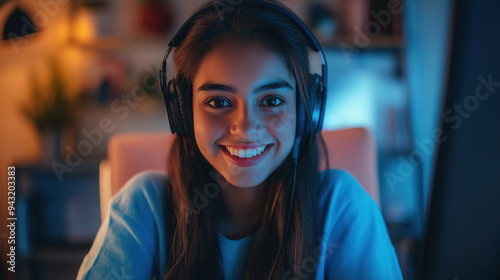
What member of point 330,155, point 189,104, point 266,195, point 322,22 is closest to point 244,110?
point 189,104

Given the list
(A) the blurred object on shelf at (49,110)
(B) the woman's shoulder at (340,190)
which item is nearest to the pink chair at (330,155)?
(B) the woman's shoulder at (340,190)

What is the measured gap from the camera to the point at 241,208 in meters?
0.71

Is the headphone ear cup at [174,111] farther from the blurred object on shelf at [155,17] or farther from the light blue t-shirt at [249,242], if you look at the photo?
the blurred object on shelf at [155,17]

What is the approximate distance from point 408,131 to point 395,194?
35cm

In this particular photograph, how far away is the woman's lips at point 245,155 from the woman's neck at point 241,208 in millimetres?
142

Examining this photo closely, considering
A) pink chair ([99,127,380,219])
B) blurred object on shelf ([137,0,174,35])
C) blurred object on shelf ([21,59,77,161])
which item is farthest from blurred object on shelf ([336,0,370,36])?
blurred object on shelf ([21,59,77,161])

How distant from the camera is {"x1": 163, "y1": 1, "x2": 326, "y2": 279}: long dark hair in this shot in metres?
0.57

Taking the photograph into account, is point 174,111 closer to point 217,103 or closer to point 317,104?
point 217,103

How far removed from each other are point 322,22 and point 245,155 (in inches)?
52.6

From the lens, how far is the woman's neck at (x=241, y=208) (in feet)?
2.26

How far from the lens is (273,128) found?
56 cm

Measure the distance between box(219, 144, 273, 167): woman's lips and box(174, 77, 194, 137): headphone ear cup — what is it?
0.08m

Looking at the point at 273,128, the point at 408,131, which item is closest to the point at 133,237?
the point at 273,128

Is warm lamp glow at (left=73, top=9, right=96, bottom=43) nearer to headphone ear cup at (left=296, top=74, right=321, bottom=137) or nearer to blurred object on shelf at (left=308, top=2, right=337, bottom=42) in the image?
blurred object on shelf at (left=308, top=2, right=337, bottom=42)
